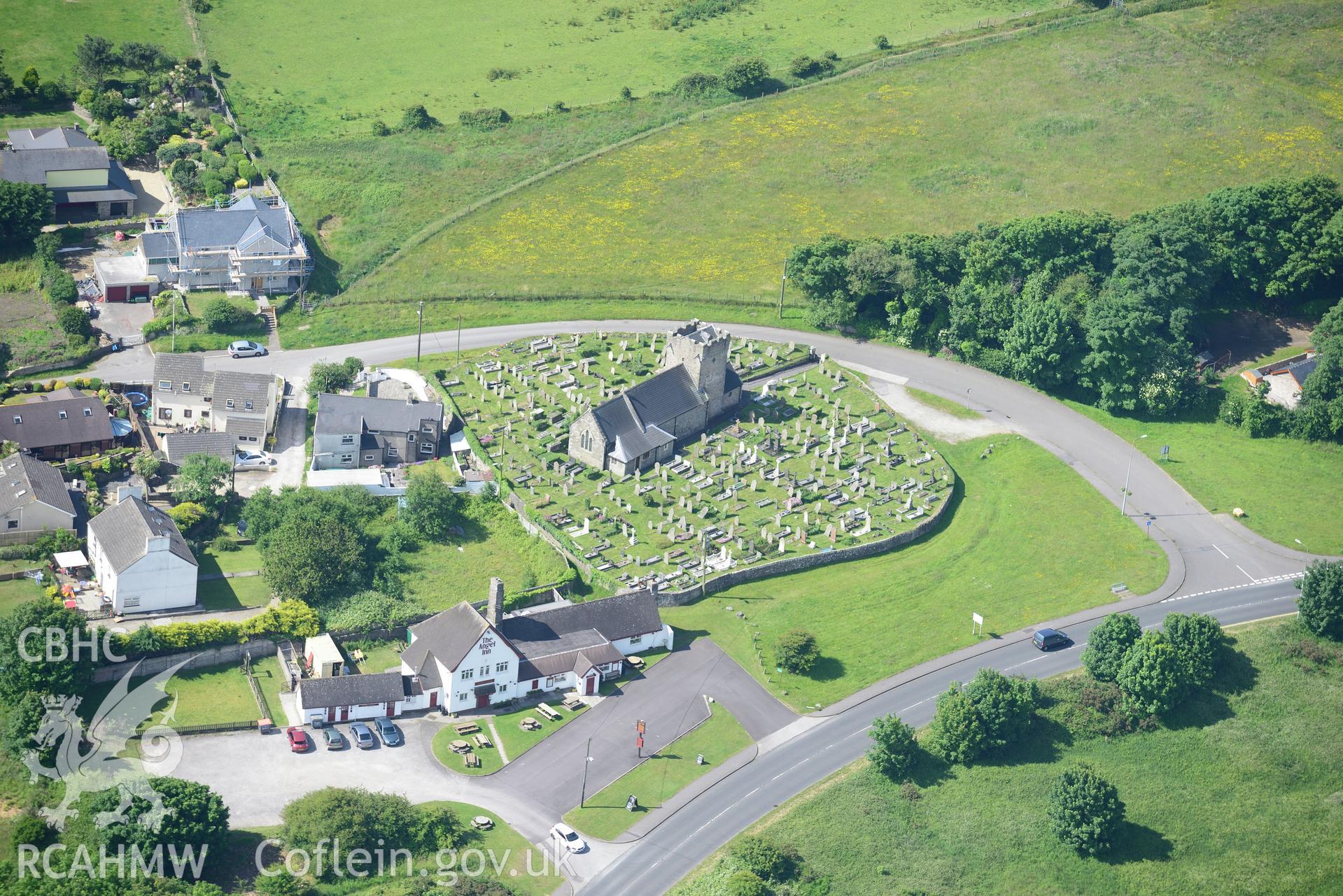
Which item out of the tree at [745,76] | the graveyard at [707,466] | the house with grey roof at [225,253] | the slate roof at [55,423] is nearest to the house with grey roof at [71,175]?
the house with grey roof at [225,253]

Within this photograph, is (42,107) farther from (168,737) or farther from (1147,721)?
(1147,721)

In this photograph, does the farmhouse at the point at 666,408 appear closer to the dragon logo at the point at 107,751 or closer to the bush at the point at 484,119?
the dragon logo at the point at 107,751

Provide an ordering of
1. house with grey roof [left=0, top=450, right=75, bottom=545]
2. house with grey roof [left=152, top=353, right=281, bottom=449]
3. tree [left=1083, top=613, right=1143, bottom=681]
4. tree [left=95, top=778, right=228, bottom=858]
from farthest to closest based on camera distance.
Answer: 1. house with grey roof [left=152, top=353, right=281, bottom=449]
2. house with grey roof [left=0, top=450, right=75, bottom=545]
3. tree [left=1083, top=613, right=1143, bottom=681]
4. tree [left=95, top=778, right=228, bottom=858]

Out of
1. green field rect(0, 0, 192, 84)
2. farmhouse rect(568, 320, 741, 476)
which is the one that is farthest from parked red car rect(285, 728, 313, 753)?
green field rect(0, 0, 192, 84)

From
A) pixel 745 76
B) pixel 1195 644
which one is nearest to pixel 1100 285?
pixel 1195 644

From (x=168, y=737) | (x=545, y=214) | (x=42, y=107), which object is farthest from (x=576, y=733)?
(x=42, y=107)

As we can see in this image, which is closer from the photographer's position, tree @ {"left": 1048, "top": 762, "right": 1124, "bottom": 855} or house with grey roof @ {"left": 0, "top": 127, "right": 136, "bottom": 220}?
tree @ {"left": 1048, "top": 762, "right": 1124, "bottom": 855}

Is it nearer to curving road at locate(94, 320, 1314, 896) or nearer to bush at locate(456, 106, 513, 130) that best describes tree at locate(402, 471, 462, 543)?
curving road at locate(94, 320, 1314, 896)
